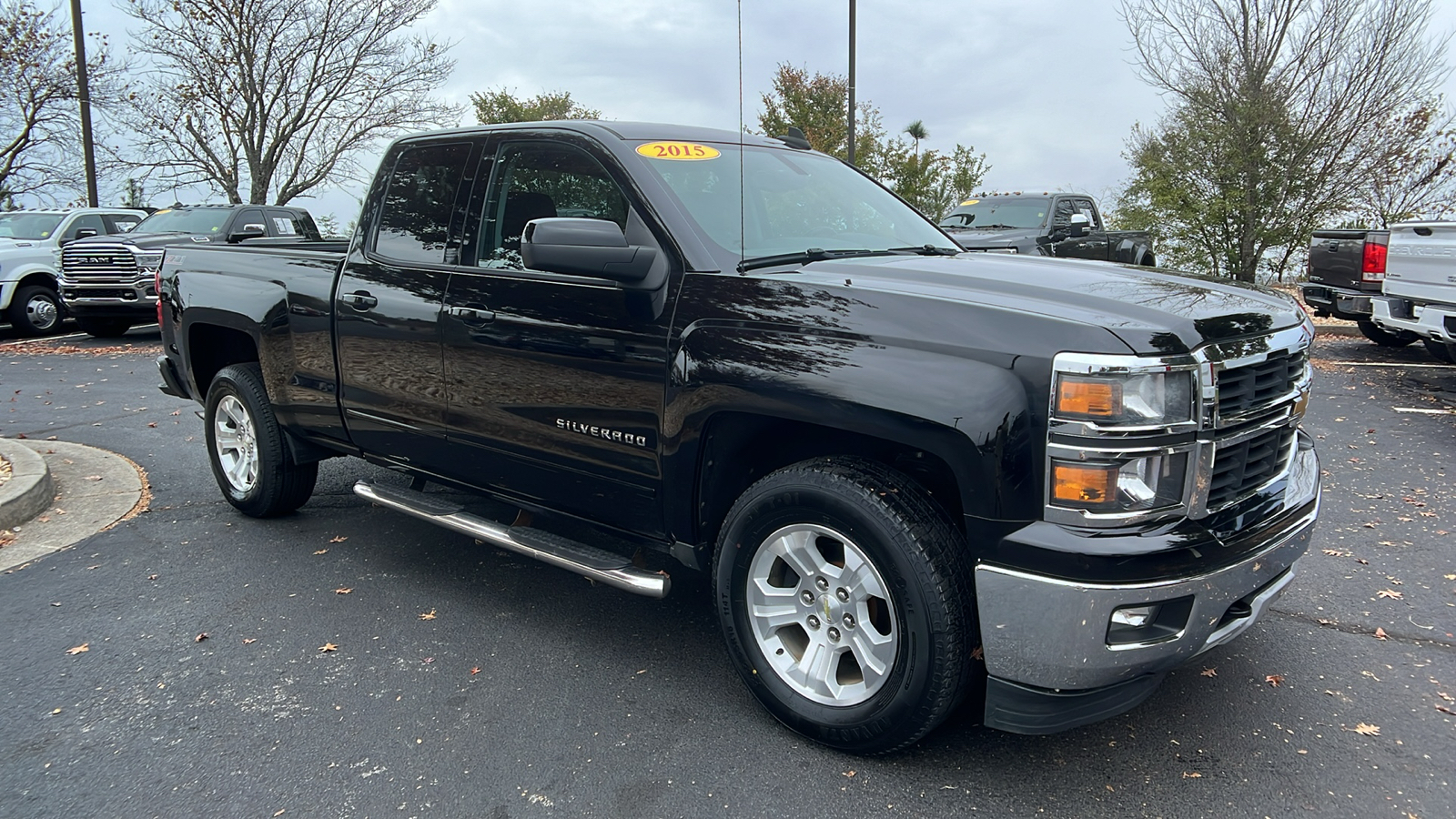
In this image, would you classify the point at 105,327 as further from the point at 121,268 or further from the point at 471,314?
the point at 471,314

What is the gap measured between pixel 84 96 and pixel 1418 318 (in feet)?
79.8

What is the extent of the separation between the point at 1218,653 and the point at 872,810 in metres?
1.72

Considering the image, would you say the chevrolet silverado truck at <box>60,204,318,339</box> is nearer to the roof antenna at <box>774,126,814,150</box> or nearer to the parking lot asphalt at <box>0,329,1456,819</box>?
the parking lot asphalt at <box>0,329,1456,819</box>

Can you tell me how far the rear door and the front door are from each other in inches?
5.6

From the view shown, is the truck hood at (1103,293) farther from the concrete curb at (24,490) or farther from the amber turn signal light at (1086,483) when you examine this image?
the concrete curb at (24,490)

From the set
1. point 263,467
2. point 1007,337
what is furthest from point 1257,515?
point 263,467

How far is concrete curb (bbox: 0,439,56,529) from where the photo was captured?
5.28 m

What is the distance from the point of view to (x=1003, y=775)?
2920 mm

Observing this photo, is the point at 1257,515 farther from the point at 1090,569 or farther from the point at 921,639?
the point at 921,639

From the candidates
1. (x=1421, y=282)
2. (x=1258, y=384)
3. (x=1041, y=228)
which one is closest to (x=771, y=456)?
(x=1258, y=384)

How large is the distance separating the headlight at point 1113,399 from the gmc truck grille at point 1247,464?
0.29 m

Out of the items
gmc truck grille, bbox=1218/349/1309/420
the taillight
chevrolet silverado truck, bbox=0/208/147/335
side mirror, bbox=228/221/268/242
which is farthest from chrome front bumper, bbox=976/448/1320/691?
chevrolet silverado truck, bbox=0/208/147/335

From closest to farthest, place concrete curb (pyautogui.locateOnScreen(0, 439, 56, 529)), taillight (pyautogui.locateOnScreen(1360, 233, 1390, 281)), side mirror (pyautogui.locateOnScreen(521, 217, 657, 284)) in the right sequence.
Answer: side mirror (pyautogui.locateOnScreen(521, 217, 657, 284))
concrete curb (pyautogui.locateOnScreen(0, 439, 56, 529))
taillight (pyautogui.locateOnScreen(1360, 233, 1390, 281))

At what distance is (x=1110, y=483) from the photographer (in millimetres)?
2496
